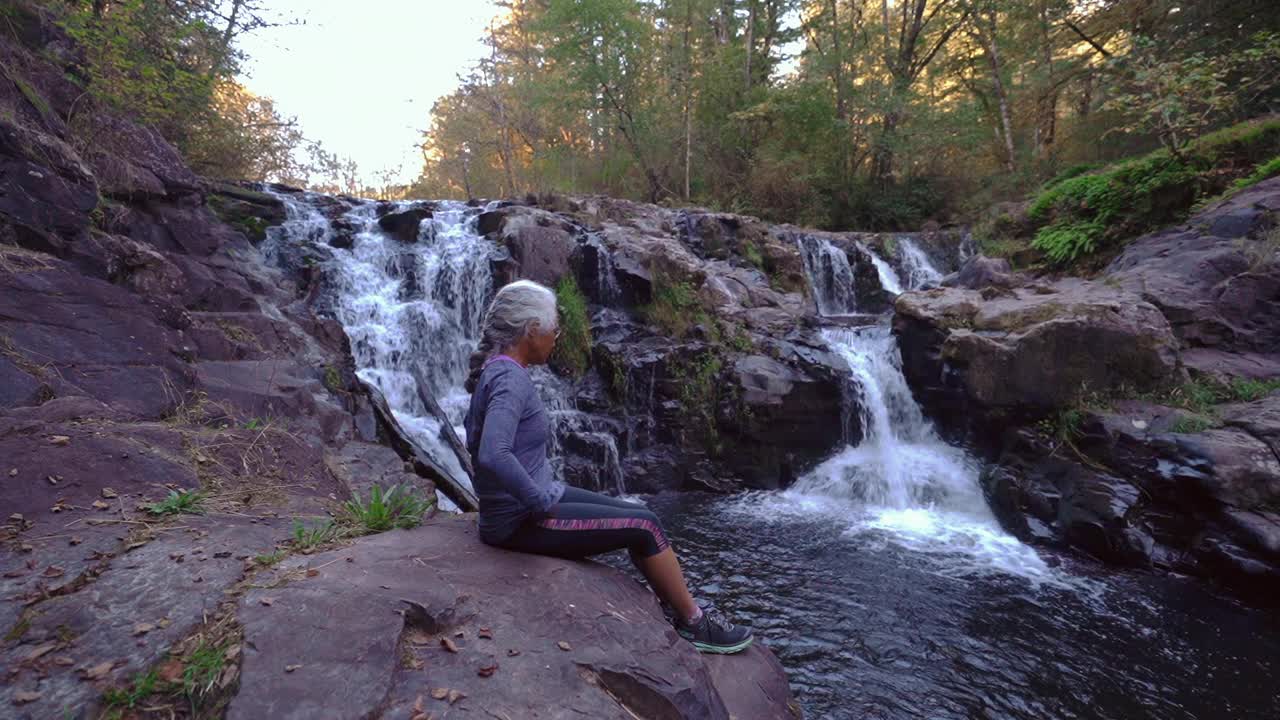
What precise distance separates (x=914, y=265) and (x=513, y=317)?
1382 cm

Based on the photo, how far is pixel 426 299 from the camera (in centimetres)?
1054

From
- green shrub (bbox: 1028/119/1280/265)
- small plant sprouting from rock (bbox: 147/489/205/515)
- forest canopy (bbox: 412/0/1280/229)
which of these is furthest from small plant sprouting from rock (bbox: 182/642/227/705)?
forest canopy (bbox: 412/0/1280/229)

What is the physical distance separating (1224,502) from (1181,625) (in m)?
1.48

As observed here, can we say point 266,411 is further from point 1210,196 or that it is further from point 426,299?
point 1210,196

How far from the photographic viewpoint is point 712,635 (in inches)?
112

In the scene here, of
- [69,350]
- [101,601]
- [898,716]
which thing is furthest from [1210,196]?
[69,350]

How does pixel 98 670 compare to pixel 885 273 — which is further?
pixel 885 273

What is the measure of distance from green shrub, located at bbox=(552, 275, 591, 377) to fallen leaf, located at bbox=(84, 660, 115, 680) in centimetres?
Result: 821

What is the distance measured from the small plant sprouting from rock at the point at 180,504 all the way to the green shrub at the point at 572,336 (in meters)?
6.87

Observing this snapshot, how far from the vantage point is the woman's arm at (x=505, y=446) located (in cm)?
243

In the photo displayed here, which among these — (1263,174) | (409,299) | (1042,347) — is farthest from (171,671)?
(1263,174)

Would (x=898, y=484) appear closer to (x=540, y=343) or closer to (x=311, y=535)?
(x=540, y=343)

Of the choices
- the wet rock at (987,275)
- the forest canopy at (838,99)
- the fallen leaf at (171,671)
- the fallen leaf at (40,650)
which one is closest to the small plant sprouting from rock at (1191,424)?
the wet rock at (987,275)

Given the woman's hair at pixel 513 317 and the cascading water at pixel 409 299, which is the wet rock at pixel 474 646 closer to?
the woman's hair at pixel 513 317
